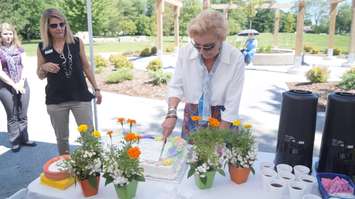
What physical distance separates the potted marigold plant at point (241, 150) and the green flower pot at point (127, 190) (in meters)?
0.40

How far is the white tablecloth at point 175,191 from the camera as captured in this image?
128 cm

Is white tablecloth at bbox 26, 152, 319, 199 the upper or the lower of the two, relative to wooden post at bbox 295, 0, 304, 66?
lower

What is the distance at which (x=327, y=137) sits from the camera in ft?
4.44

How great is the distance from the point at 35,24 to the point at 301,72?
89.6ft

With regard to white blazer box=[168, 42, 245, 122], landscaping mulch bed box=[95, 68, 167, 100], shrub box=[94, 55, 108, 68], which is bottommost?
landscaping mulch bed box=[95, 68, 167, 100]

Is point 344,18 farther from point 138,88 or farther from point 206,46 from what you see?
point 206,46

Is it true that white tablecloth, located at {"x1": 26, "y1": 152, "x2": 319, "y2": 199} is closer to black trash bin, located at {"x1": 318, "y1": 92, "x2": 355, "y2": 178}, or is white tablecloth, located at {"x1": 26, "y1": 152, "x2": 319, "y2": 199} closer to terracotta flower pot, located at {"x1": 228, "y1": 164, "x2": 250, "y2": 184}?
terracotta flower pot, located at {"x1": 228, "y1": 164, "x2": 250, "y2": 184}

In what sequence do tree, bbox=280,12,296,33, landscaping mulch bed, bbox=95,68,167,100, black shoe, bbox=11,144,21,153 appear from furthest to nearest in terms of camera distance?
tree, bbox=280,12,296,33 < landscaping mulch bed, bbox=95,68,167,100 < black shoe, bbox=11,144,21,153

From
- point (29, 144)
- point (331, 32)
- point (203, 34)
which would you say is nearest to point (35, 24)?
point (331, 32)

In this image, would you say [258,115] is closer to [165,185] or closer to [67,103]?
[67,103]

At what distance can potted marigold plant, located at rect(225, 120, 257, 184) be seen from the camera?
128 centimetres

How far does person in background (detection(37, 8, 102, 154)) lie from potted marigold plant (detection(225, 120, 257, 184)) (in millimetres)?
1387

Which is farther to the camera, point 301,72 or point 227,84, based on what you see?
point 301,72

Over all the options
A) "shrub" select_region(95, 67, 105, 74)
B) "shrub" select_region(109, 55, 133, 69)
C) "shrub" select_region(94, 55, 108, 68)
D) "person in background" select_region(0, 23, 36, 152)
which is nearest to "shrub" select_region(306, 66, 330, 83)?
"shrub" select_region(109, 55, 133, 69)
